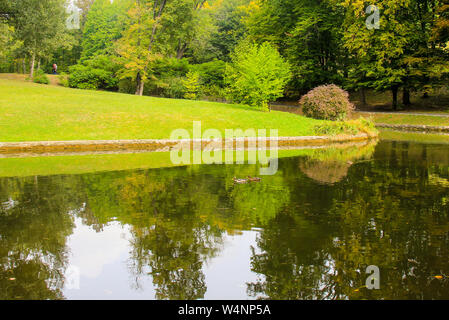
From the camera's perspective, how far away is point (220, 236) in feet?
20.6

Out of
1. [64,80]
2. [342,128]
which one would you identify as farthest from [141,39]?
[342,128]

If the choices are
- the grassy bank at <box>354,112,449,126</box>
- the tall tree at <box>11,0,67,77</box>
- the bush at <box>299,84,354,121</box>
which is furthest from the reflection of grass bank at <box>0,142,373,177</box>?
the tall tree at <box>11,0,67,77</box>

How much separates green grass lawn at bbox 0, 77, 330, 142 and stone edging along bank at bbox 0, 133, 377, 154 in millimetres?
843

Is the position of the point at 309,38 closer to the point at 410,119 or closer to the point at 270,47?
the point at 270,47

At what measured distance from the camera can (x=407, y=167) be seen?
43.0 ft

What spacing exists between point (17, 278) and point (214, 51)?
5016cm

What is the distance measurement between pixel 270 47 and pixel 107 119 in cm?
1423

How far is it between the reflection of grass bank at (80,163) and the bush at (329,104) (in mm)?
10033

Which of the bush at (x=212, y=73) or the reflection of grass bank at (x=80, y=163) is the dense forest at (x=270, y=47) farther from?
the reflection of grass bank at (x=80, y=163)

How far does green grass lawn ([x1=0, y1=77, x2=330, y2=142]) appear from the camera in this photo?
19.0 meters

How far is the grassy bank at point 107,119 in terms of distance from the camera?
18.9 metres
